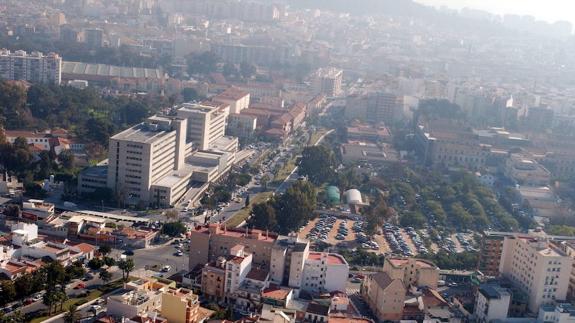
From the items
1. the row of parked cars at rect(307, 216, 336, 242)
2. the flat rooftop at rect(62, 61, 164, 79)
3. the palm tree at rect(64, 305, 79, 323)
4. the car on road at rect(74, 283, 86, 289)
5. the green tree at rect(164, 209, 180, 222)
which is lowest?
the row of parked cars at rect(307, 216, 336, 242)

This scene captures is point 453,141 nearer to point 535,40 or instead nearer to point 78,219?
point 78,219

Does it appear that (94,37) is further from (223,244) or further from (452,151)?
(223,244)

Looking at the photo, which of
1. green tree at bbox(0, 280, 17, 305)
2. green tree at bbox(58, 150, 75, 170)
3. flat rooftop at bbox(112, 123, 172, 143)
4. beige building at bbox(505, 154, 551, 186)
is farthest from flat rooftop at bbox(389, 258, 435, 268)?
→ beige building at bbox(505, 154, 551, 186)

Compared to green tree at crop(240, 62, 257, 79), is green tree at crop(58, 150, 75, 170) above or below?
below

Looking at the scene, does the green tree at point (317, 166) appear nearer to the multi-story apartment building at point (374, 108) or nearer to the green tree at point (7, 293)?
the multi-story apartment building at point (374, 108)

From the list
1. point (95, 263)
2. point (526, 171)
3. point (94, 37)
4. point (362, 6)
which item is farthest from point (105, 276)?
point (362, 6)

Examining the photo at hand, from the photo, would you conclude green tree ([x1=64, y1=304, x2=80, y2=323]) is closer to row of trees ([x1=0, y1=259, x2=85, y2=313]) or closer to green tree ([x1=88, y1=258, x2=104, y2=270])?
row of trees ([x1=0, y1=259, x2=85, y2=313])

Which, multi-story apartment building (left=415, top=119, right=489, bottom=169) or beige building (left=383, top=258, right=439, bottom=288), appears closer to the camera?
beige building (left=383, top=258, right=439, bottom=288)
